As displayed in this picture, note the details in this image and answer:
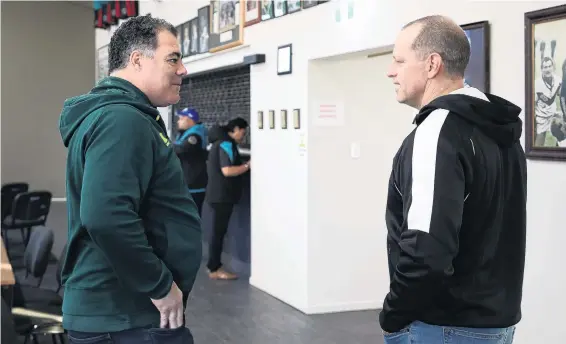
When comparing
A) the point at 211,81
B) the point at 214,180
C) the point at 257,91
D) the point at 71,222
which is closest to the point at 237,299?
the point at 214,180

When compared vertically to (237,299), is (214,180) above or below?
above

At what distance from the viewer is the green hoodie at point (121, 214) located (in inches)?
63.3

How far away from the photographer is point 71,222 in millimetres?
1762

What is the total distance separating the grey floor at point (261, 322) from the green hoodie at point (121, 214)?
2.93 metres

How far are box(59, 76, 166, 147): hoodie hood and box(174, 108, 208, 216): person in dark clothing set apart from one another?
500 centimetres

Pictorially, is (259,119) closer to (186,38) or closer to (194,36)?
(194,36)

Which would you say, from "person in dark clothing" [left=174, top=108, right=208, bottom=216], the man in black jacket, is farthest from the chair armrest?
"person in dark clothing" [left=174, top=108, right=208, bottom=216]

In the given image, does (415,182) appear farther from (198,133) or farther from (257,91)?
(198,133)

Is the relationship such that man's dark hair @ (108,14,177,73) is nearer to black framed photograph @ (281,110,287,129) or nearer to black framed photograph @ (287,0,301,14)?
black framed photograph @ (287,0,301,14)

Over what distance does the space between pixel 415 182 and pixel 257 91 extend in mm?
4583

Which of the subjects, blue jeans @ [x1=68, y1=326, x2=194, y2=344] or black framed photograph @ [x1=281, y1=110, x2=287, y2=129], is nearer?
blue jeans @ [x1=68, y1=326, x2=194, y2=344]

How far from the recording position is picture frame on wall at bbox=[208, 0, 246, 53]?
20.3 ft

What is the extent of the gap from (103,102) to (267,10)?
4201 millimetres

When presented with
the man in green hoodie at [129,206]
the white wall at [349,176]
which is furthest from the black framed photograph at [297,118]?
the man in green hoodie at [129,206]
